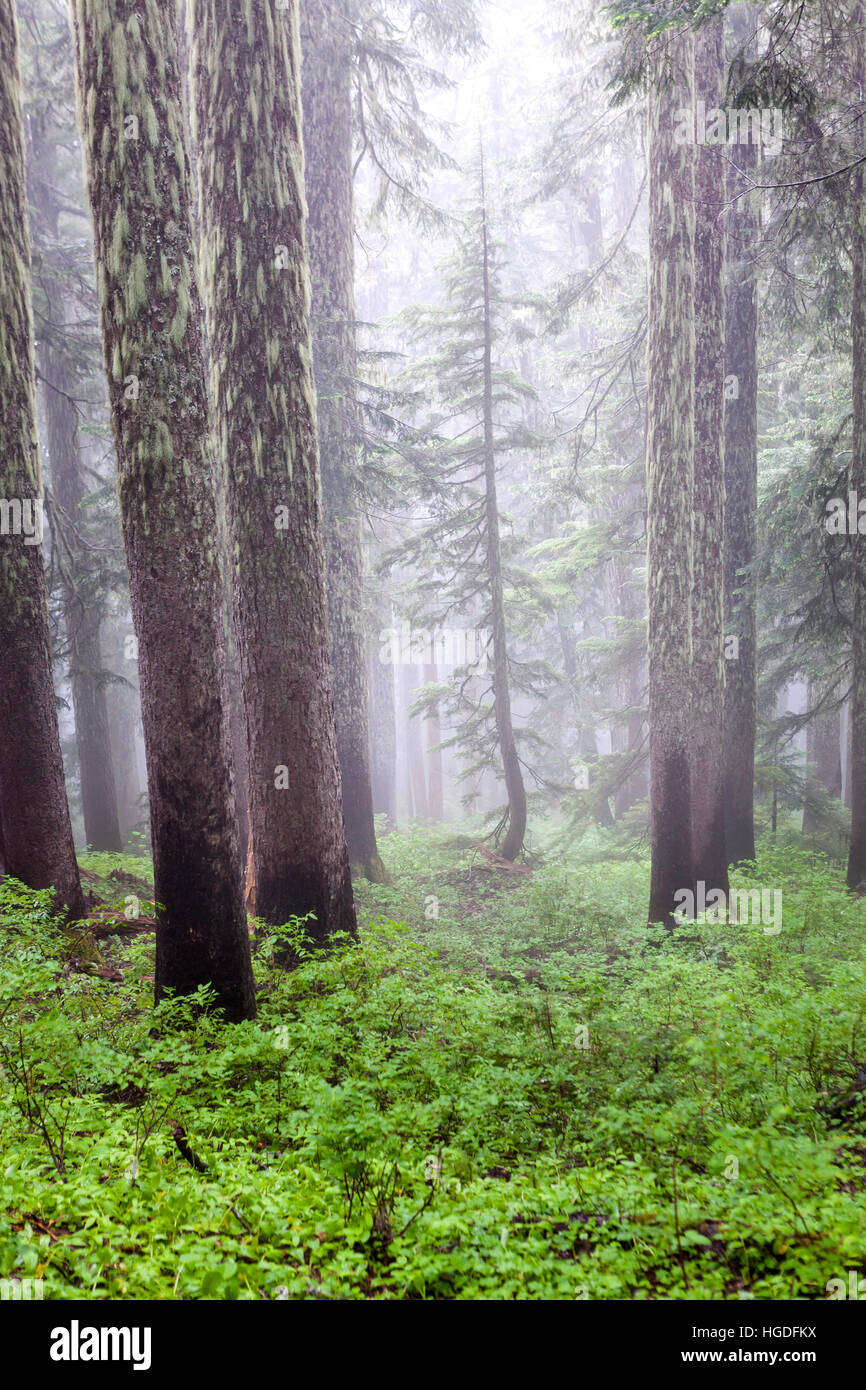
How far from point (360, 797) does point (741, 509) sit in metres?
7.49

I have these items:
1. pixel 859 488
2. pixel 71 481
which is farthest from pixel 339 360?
pixel 71 481

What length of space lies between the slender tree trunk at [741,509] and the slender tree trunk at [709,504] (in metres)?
1.80

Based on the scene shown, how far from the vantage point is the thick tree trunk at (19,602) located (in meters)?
7.33

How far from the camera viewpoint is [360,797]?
484 inches

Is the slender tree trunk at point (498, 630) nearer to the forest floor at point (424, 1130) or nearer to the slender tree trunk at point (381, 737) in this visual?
the forest floor at point (424, 1130)

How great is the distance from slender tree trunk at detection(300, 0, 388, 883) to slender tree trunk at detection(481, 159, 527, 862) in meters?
3.34

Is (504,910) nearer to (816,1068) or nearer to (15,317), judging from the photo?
(816,1068)

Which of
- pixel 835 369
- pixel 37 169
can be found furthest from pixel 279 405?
pixel 37 169

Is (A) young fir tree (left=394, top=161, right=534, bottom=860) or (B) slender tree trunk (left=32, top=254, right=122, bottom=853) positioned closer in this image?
(A) young fir tree (left=394, top=161, right=534, bottom=860)

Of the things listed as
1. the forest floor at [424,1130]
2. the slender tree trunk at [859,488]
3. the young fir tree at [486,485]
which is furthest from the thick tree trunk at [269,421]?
the young fir tree at [486,485]

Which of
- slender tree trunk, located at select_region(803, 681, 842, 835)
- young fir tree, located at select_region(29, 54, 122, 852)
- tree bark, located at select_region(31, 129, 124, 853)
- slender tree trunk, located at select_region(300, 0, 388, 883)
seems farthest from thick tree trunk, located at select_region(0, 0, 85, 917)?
slender tree trunk, located at select_region(803, 681, 842, 835)

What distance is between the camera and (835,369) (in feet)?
50.0

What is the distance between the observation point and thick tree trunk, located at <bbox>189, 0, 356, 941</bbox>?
657cm

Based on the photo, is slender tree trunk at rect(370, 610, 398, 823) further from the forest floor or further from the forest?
the forest floor
